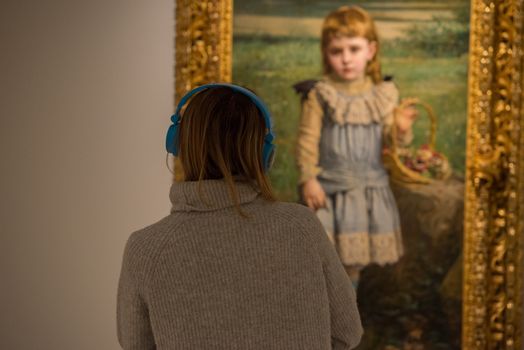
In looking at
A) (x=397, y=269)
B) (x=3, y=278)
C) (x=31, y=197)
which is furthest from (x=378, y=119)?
(x=3, y=278)

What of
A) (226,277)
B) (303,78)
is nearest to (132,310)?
(226,277)

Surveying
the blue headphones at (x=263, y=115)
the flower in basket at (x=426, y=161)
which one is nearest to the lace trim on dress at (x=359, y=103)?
the flower in basket at (x=426, y=161)

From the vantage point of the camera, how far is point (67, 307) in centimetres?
305

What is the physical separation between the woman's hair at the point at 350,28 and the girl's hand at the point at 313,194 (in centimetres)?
46

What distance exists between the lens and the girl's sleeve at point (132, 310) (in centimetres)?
158

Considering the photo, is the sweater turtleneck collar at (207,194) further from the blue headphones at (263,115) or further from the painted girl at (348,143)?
the painted girl at (348,143)

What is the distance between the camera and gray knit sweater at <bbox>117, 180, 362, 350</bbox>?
5.11 feet

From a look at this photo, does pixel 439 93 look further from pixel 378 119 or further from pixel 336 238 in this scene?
pixel 336 238

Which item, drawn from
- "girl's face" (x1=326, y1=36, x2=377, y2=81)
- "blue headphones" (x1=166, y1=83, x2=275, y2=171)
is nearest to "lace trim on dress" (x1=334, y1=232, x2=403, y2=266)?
"girl's face" (x1=326, y1=36, x2=377, y2=81)

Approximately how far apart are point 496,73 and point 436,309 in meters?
1.01

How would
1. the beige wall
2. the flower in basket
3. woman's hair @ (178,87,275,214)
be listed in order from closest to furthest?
woman's hair @ (178,87,275,214), the beige wall, the flower in basket

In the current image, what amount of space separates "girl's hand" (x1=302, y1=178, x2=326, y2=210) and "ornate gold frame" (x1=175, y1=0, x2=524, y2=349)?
21.5 inches

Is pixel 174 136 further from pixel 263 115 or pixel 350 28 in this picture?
pixel 350 28

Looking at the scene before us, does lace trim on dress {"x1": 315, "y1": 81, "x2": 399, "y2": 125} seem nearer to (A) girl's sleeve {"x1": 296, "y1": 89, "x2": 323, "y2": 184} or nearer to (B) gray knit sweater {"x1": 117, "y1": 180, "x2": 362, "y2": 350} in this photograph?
(A) girl's sleeve {"x1": 296, "y1": 89, "x2": 323, "y2": 184}
